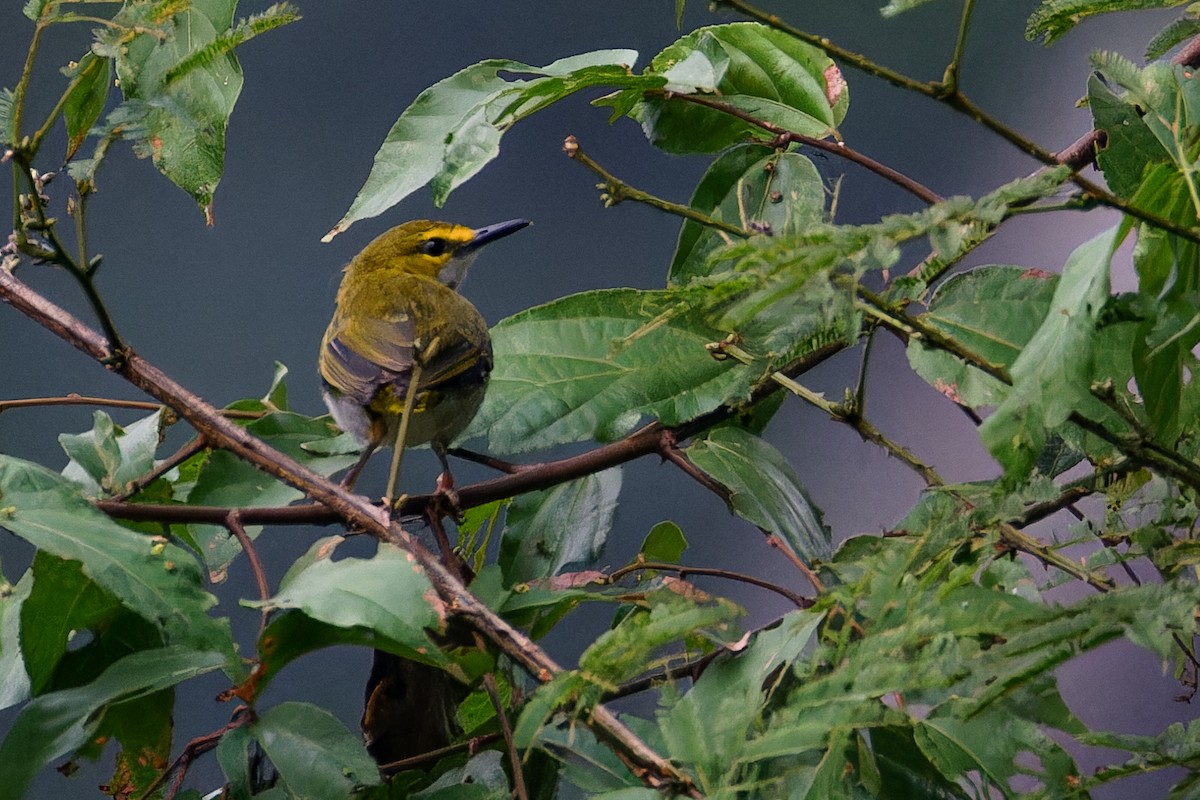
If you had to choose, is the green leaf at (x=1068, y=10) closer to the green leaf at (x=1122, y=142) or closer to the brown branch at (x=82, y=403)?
the green leaf at (x=1122, y=142)

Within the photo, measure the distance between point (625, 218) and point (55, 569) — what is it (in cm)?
172

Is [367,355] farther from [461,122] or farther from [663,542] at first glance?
[461,122]

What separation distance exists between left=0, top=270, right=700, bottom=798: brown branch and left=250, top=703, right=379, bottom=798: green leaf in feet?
0.35

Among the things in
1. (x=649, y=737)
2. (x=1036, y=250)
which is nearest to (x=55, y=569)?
(x=649, y=737)

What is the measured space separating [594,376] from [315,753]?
301 millimetres

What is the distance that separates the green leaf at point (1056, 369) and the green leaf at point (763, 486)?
37cm

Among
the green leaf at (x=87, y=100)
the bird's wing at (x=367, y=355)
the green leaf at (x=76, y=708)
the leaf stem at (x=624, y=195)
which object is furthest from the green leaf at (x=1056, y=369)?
the bird's wing at (x=367, y=355)

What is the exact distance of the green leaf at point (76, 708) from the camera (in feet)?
2.06

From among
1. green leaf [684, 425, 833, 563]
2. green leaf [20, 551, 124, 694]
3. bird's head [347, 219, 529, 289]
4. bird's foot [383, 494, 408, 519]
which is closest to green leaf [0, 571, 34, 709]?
green leaf [20, 551, 124, 694]

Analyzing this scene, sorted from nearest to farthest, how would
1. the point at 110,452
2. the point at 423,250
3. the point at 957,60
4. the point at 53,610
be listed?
the point at 957,60, the point at 53,610, the point at 110,452, the point at 423,250

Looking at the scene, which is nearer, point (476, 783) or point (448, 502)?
point (476, 783)

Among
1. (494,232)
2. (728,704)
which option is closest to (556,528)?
(728,704)

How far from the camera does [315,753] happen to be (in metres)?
0.63

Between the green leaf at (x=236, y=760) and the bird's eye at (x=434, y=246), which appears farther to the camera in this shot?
the bird's eye at (x=434, y=246)
